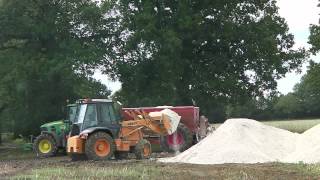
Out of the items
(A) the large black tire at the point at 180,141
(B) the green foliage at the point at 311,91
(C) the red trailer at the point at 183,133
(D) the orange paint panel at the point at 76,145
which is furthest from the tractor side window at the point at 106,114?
(B) the green foliage at the point at 311,91

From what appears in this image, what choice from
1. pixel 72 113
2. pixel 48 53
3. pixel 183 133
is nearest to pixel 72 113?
pixel 72 113

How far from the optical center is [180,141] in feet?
86.0

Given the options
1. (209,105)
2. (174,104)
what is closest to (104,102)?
(174,104)

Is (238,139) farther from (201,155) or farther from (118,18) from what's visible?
(118,18)

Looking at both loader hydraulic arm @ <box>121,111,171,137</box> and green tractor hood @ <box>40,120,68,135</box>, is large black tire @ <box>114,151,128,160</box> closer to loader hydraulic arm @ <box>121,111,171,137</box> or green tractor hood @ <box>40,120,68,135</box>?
loader hydraulic arm @ <box>121,111,171,137</box>

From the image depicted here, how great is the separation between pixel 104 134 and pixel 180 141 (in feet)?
18.3

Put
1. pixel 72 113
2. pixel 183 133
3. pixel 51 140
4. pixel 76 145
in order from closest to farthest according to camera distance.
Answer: pixel 76 145, pixel 72 113, pixel 183 133, pixel 51 140

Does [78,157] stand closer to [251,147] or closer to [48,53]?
[251,147]

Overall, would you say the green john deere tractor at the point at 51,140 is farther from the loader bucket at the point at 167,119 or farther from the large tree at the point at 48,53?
the large tree at the point at 48,53

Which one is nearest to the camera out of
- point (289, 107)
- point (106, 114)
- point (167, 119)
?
point (106, 114)

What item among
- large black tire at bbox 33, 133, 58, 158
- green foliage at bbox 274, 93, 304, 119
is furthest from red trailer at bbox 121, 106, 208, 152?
Answer: green foliage at bbox 274, 93, 304, 119

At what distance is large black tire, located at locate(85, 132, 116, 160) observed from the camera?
2102 centimetres

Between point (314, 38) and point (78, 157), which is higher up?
point (314, 38)

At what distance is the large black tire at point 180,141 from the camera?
25.9m
